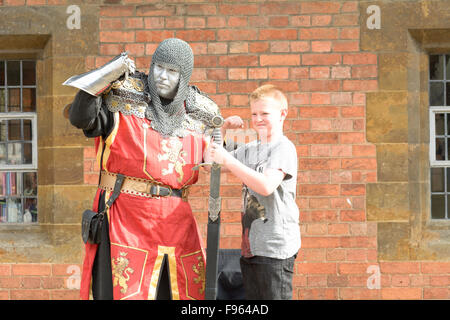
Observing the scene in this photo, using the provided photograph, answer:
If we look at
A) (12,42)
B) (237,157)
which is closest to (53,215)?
(12,42)

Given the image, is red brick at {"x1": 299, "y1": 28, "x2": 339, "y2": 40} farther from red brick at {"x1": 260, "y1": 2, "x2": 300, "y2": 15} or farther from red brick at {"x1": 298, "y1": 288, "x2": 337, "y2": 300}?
red brick at {"x1": 298, "y1": 288, "x2": 337, "y2": 300}

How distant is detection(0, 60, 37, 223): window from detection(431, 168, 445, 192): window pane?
10.4 ft

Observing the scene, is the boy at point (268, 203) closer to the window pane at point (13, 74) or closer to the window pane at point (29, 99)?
the window pane at point (29, 99)

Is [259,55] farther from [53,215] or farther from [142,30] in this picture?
[53,215]

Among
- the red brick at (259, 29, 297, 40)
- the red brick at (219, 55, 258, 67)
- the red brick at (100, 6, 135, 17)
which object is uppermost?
the red brick at (100, 6, 135, 17)

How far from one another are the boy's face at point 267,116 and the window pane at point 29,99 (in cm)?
282

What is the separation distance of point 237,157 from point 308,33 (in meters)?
2.12

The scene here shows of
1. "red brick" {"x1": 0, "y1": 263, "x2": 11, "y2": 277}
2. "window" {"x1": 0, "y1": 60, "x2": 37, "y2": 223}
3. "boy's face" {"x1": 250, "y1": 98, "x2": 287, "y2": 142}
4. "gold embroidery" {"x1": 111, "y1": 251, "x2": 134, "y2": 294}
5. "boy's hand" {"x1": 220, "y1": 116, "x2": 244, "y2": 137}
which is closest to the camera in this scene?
"boy's face" {"x1": 250, "y1": 98, "x2": 287, "y2": 142}

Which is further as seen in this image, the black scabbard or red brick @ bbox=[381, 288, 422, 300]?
red brick @ bbox=[381, 288, 422, 300]

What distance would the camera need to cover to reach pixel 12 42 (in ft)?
16.9

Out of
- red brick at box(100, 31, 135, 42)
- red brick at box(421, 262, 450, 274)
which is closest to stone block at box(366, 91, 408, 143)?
red brick at box(421, 262, 450, 274)

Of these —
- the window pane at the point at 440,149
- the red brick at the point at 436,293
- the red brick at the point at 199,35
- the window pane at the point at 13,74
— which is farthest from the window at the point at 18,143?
the window pane at the point at 440,149

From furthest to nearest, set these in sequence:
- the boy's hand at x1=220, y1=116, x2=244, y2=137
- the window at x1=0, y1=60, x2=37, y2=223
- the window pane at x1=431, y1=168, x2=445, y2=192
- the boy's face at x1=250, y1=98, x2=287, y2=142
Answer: the window at x1=0, y1=60, x2=37, y2=223 → the window pane at x1=431, y1=168, x2=445, y2=192 → the boy's hand at x1=220, y1=116, x2=244, y2=137 → the boy's face at x1=250, y1=98, x2=287, y2=142

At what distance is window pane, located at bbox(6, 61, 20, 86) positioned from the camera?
210 inches
